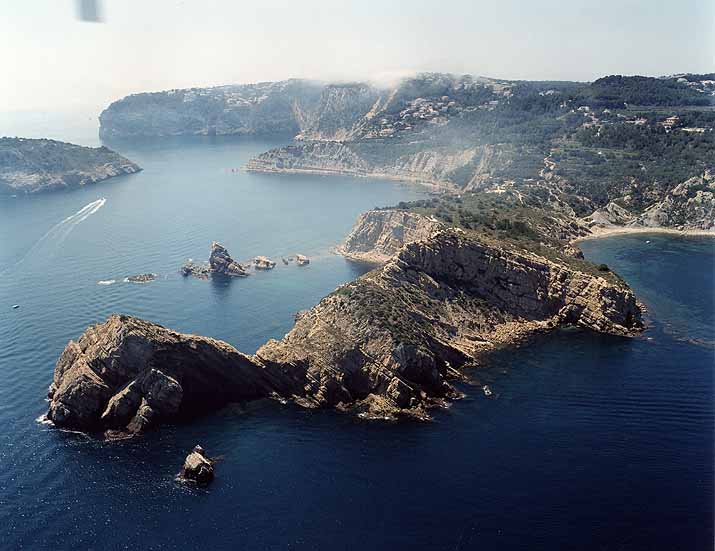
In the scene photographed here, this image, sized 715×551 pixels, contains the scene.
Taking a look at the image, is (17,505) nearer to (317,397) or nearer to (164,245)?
(317,397)

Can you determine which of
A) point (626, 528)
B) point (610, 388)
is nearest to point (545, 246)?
point (610, 388)

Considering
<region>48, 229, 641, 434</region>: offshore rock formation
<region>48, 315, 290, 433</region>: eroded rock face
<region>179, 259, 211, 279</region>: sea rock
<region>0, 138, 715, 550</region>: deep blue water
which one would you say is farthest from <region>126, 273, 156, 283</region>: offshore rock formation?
<region>48, 315, 290, 433</region>: eroded rock face

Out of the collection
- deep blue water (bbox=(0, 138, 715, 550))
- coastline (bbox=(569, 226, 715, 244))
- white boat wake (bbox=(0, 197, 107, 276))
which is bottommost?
deep blue water (bbox=(0, 138, 715, 550))

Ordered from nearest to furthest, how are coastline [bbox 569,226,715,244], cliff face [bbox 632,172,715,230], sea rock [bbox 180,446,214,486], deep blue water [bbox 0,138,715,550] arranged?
deep blue water [bbox 0,138,715,550] → sea rock [bbox 180,446,214,486] → coastline [bbox 569,226,715,244] → cliff face [bbox 632,172,715,230]

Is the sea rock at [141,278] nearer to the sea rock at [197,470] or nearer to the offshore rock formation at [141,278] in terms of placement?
the offshore rock formation at [141,278]

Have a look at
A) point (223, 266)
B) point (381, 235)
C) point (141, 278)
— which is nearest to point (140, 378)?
point (141, 278)

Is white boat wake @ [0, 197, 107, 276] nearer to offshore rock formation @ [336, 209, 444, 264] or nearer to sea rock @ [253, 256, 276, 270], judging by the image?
sea rock @ [253, 256, 276, 270]

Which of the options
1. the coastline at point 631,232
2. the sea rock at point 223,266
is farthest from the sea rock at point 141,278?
the coastline at point 631,232
